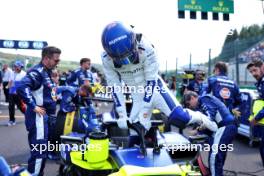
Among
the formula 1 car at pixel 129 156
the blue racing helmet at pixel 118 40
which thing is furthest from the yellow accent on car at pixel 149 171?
the blue racing helmet at pixel 118 40

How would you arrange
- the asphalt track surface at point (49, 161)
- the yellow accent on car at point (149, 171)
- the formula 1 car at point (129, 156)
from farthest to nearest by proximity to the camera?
the asphalt track surface at point (49, 161), the formula 1 car at point (129, 156), the yellow accent on car at point (149, 171)

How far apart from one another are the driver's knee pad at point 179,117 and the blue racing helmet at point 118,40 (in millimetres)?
686

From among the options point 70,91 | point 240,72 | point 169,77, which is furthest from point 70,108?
point 169,77

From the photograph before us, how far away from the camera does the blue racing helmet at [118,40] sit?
3297 millimetres

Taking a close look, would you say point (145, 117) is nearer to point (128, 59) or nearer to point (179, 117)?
point (179, 117)

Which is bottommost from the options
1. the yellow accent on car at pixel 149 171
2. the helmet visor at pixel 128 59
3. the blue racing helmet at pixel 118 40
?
the yellow accent on car at pixel 149 171

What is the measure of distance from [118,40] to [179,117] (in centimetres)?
87

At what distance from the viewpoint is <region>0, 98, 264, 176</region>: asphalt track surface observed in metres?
6.13

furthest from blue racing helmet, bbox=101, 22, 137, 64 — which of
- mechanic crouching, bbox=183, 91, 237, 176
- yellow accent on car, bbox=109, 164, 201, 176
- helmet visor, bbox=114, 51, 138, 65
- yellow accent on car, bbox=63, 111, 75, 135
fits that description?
yellow accent on car, bbox=63, 111, 75, 135

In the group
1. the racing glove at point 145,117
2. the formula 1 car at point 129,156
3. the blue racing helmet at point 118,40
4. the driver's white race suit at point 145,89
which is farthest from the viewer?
the racing glove at point 145,117

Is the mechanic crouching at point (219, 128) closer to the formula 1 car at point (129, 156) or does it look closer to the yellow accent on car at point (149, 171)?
the formula 1 car at point (129, 156)

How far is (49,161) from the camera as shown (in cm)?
635

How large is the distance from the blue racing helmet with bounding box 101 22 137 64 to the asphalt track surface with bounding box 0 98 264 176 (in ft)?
9.54

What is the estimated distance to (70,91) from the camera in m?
6.09
